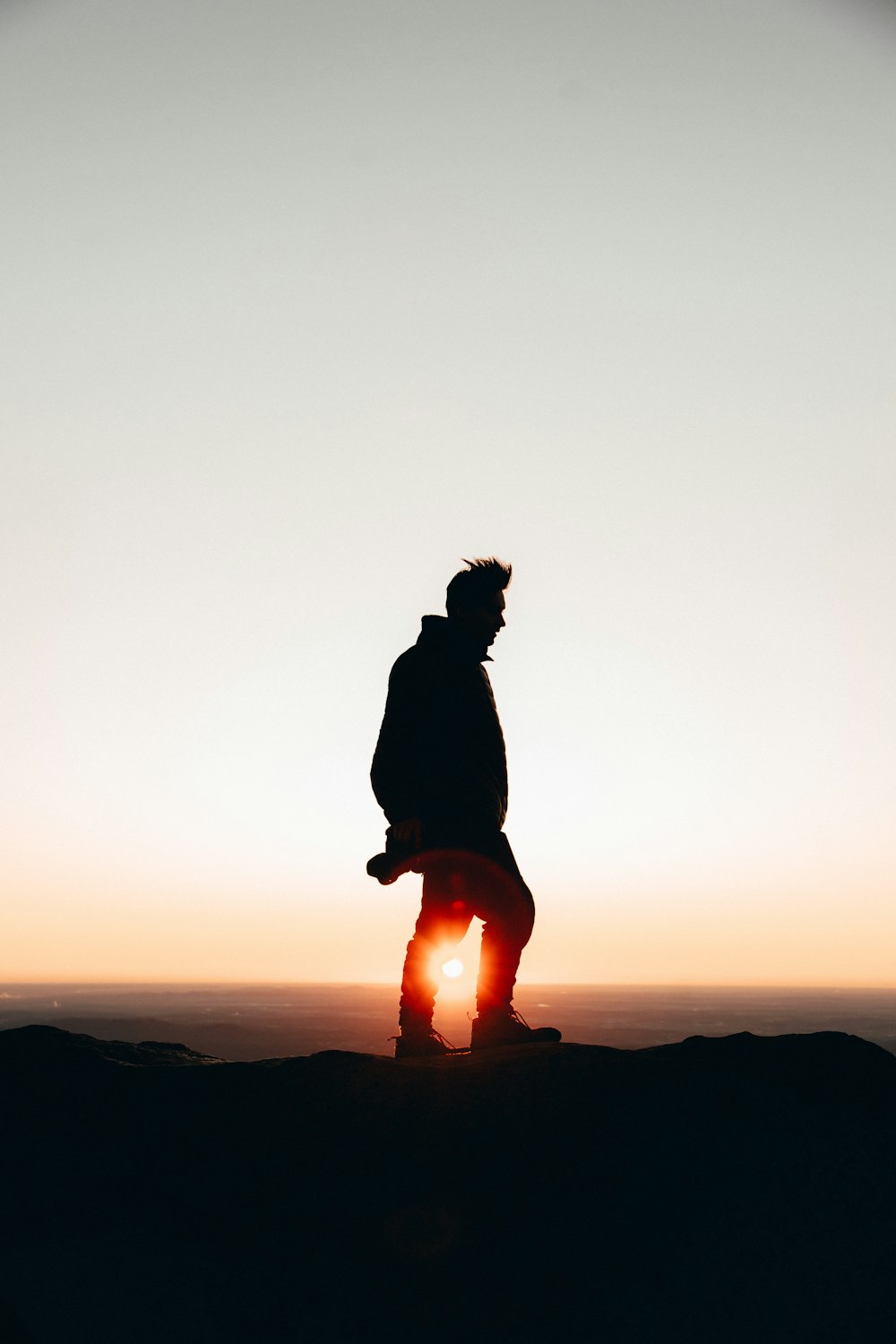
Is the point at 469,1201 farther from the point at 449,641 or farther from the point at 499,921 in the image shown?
the point at 449,641

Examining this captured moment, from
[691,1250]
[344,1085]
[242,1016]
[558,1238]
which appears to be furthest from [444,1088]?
[242,1016]

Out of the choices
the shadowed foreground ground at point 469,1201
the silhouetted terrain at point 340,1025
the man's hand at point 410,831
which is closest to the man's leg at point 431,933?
the man's hand at point 410,831

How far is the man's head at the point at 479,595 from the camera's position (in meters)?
6.74

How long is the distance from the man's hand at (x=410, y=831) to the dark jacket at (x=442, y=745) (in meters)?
0.08

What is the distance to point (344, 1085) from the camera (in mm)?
5234

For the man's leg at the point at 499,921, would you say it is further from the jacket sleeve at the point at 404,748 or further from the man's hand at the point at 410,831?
the jacket sleeve at the point at 404,748

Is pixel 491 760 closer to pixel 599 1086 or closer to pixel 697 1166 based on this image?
pixel 599 1086

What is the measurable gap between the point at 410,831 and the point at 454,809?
1.00 ft

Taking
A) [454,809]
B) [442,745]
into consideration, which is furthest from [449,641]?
[454,809]

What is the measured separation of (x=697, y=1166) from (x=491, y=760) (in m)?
2.71

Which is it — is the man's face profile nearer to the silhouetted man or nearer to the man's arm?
the silhouetted man

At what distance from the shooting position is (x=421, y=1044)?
243 inches

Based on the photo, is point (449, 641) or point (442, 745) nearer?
point (442, 745)

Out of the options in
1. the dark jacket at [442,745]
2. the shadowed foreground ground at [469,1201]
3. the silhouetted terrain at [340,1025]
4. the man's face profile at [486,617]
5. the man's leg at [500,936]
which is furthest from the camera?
the silhouetted terrain at [340,1025]
